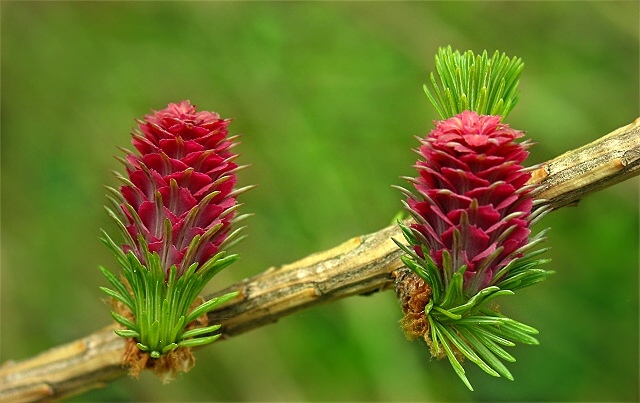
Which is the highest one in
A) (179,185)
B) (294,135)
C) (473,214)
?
(294,135)

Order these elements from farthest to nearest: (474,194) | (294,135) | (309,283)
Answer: (294,135), (309,283), (474,194)

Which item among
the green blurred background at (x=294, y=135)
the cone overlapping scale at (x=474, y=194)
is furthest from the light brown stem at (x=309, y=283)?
the green blurred background at (x=294, y=135)

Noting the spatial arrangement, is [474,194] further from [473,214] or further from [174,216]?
[174,216]

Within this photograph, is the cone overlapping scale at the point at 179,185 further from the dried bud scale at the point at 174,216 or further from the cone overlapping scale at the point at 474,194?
the cone overlapping scale at the point at 474,194

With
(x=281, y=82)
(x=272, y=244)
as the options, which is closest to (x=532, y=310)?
(x=272, y=244)

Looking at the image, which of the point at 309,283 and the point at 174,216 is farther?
the point at 309,283

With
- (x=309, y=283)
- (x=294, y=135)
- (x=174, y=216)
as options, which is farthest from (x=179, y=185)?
(x=294, y=135)

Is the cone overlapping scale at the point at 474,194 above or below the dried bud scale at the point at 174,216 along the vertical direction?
below
